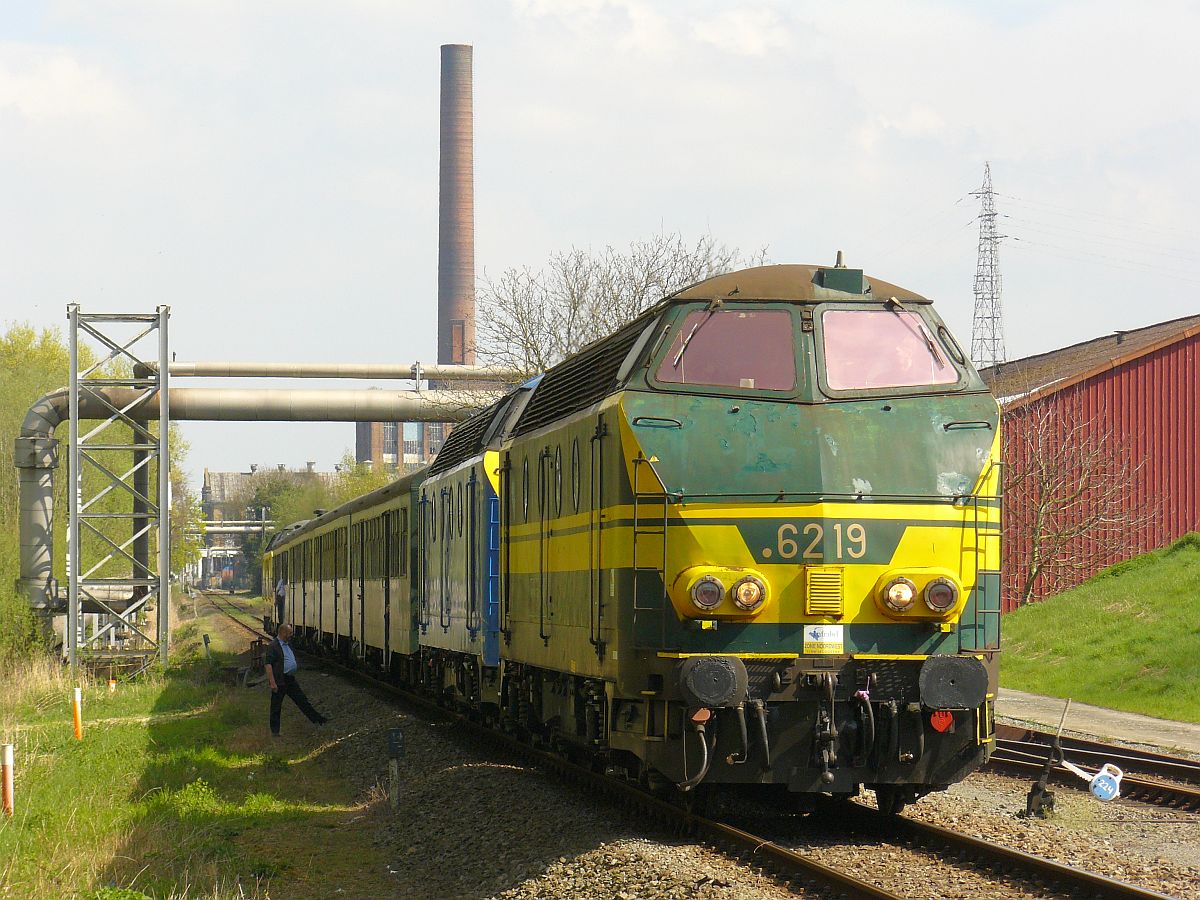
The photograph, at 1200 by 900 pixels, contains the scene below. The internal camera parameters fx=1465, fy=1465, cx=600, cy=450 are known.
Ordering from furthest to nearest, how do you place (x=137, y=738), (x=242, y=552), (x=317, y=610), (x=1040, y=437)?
(x=242, y=552) < (x=317, y=610) < (x=1040, y=437) < (x=137, y=738)

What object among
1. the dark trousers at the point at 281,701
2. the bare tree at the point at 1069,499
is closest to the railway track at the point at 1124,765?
the dark trousers at the point at 281,701

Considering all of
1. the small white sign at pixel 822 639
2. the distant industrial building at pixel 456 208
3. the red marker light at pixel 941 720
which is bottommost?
the red marker light at pixel 941 720

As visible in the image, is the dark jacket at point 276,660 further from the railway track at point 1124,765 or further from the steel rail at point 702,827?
the railway track at point 1124,765

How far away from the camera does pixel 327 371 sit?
42.2 meters

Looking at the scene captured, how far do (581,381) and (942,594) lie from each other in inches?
150

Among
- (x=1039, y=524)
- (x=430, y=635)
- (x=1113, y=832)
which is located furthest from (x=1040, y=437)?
(x=1113, y=832)

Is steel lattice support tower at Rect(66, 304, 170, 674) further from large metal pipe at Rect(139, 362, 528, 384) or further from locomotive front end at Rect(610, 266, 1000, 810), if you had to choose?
locomotive front end at Rect(610, 266, 1000, 810)

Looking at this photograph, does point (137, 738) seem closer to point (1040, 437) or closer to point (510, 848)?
point (510, 848)

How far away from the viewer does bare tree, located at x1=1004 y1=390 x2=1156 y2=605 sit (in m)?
33.7

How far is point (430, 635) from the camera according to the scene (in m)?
20.2

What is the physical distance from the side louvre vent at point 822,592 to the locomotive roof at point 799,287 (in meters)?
2.02

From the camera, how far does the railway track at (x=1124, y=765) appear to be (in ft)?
40.9

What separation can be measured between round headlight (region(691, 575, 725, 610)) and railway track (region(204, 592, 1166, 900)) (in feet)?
5.17

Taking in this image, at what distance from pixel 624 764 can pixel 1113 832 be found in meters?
3.73
